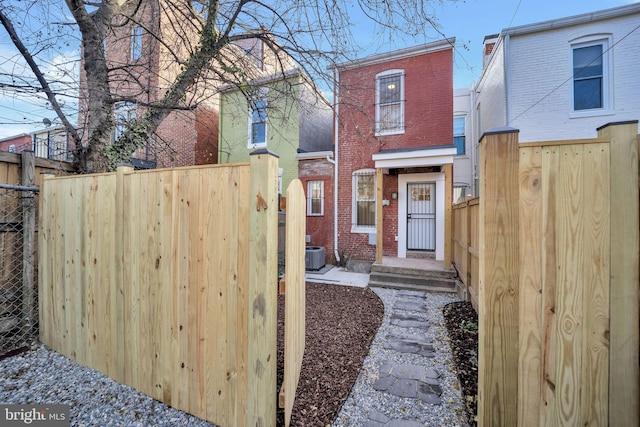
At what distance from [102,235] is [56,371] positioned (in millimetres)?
1531

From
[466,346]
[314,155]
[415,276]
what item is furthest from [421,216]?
[466,346]

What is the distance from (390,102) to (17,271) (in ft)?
28.2

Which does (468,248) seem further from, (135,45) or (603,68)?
(135,45)

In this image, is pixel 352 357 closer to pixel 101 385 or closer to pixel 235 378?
pixel 235 378

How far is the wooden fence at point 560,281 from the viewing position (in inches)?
53.9

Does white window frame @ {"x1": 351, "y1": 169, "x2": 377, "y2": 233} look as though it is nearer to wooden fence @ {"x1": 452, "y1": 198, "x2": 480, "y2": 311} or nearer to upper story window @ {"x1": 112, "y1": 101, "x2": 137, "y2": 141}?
wooden fence @ {"x1": 452, "y1": 198, "x2": 480, "y2": 311}

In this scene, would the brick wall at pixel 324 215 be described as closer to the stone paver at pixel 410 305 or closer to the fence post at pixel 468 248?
the stone paver at pixel 410 305

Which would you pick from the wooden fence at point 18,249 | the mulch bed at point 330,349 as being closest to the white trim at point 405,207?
the mulch bed at point 330,349

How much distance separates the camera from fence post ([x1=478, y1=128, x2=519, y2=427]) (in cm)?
147

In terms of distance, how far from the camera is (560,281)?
1.43 m

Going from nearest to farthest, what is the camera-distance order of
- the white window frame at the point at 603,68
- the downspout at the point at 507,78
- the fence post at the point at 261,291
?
the fence post at the point at 261,291 → the white window frame at the point at 603,68 → the downspout at the point at 507,78

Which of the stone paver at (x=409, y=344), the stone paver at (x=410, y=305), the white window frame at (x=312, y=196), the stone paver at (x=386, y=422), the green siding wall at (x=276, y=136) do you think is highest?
the green siding wall at (x=276, y=136)

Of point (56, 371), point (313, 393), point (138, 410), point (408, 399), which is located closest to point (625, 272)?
point (408, 399)

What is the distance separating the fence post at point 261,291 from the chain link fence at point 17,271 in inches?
126
